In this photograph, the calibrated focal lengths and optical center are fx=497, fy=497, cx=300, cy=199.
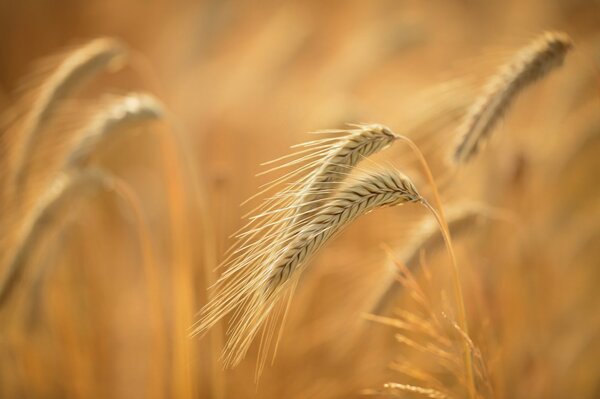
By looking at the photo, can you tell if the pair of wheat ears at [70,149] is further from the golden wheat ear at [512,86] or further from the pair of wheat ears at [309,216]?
the golden wheat ear at [512,86]

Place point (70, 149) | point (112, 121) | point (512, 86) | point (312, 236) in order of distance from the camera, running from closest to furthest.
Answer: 1. point (312, 236)
2. point (512, 86)
3. point (112, 121)
4. point (70, 149)

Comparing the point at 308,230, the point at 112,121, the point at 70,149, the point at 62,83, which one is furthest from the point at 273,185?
the point at 62,83

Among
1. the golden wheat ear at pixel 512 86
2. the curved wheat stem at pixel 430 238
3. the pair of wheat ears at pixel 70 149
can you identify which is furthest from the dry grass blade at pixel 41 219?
the golden wheat ear at pixel 512 86

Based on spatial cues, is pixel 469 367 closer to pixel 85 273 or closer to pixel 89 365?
pixel 89 365

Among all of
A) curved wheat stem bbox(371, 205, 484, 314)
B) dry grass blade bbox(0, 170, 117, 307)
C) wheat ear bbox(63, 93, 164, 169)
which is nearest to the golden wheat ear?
curved wheat stem bbox(371, 205, 484, 314)

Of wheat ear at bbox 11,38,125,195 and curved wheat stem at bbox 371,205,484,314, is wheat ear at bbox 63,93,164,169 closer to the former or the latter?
wheat ear at bbox 11,38,125,195

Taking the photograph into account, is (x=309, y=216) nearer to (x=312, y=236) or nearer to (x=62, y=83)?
(x=312, y=236)

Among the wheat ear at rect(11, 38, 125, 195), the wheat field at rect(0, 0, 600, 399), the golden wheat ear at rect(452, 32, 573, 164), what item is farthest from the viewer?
the wheat ear at rect(11, 38, 125, 195)
